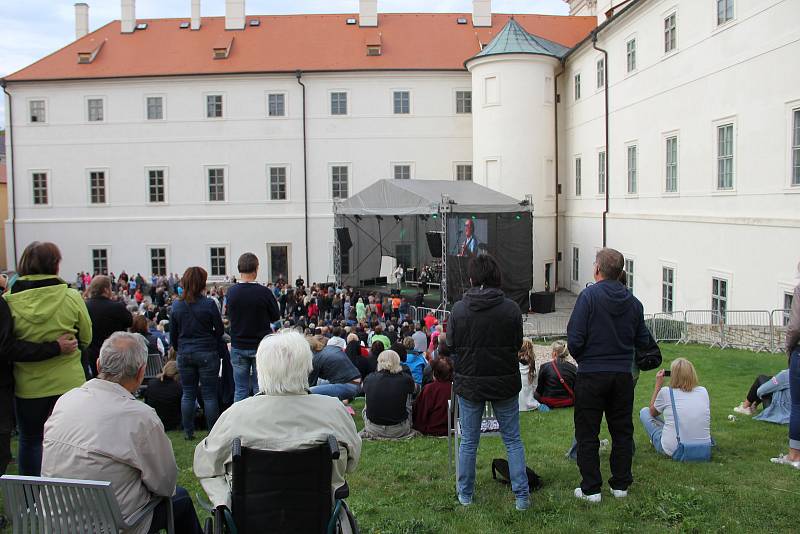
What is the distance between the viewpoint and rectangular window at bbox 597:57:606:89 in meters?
26.0

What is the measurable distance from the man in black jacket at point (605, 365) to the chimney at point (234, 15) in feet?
112

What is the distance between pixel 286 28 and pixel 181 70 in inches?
239

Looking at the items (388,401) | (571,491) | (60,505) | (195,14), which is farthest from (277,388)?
(195,14)

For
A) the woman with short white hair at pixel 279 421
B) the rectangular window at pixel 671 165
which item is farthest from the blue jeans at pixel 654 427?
the rectangular window at pixel 671 165

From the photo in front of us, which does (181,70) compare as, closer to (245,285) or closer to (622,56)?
(622,56)

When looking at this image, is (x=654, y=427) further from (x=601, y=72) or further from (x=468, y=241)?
(x=601, y=72)

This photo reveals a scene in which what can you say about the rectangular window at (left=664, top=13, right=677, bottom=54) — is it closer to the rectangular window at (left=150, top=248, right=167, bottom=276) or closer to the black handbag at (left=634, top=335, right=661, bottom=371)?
the black handbag at (left=634, top=335, right=661, bottom=371)

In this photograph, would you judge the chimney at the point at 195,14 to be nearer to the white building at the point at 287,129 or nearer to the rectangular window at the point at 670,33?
the white building at the point at 287,129

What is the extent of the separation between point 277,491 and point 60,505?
0.95 metres

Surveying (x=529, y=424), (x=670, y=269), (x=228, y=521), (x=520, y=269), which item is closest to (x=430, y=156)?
(x=520, y=269)

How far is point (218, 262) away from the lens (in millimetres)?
33156

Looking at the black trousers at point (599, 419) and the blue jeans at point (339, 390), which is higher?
the black trousers at point (599, 419)

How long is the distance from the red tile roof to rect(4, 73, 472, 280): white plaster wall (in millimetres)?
661

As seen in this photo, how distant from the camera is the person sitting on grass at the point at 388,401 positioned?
753 cm
